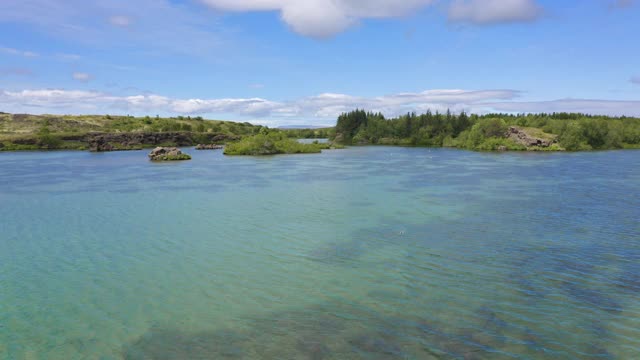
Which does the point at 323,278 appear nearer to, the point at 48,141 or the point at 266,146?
the point at 266,146

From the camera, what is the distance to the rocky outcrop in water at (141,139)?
491 feet

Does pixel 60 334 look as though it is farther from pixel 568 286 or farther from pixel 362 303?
pixel 568 286

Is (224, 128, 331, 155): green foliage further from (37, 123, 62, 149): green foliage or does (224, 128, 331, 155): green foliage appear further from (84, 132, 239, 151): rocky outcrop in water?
(37, 123, 62, 149): green foliage

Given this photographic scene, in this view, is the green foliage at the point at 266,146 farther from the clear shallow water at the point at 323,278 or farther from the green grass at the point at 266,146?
the clear shallow water at the point at 323,278

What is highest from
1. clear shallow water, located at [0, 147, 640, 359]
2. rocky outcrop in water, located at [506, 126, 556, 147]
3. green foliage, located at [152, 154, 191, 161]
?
rocky outcrop in water, located at [506, 126, 556, 147]

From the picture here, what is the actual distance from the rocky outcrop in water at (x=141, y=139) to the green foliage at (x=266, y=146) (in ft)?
168

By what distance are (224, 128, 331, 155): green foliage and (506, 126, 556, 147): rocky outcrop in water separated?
74392 millimetres

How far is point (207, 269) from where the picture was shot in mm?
22797

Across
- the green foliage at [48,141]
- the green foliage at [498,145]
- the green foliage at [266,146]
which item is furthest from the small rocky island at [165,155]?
the green foliage at [498,145]

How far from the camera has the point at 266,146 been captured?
122125 mm

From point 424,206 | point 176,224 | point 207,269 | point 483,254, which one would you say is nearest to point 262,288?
point 207,269

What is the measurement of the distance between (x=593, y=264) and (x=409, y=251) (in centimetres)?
972

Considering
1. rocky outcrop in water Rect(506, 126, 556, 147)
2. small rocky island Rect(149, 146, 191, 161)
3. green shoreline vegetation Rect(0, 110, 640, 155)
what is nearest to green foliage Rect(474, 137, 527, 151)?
green shoreline vegetation Rect(0, 110, 640, 155)

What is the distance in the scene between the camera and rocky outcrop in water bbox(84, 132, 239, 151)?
150 meters
